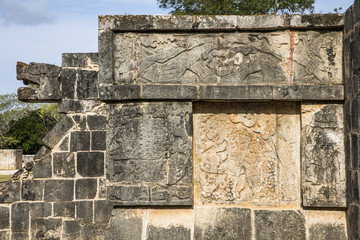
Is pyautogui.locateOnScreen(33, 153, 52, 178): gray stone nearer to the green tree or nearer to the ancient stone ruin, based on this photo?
the ancient stone ruin

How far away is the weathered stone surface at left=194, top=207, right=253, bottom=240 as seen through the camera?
4.09 m

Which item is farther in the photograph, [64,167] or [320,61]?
[64,167]

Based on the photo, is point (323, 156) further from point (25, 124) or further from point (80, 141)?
point (25, 124)

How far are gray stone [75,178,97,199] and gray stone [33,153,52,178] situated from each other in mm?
443

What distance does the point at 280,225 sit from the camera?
13.4 feet

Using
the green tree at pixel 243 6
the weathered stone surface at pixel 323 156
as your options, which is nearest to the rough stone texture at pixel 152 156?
the weathered stone surface at pixel 323 156

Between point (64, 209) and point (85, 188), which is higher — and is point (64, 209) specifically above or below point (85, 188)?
below

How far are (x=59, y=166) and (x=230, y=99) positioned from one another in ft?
10.9

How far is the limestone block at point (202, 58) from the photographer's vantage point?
4125 mm

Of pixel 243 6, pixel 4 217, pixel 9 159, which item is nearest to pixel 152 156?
pixel 4 217

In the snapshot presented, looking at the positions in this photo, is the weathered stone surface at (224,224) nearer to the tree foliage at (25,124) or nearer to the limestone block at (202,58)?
the limestone block at (202,58)

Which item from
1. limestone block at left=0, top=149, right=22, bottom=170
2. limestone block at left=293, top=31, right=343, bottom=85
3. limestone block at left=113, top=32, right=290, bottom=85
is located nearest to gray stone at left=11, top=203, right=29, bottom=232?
limestone block at left=113, top=32, right=290, bottom=85

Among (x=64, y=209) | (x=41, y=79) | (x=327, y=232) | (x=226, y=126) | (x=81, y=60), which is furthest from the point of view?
(x=41, y=79)

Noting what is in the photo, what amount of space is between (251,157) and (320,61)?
3.70 feet
